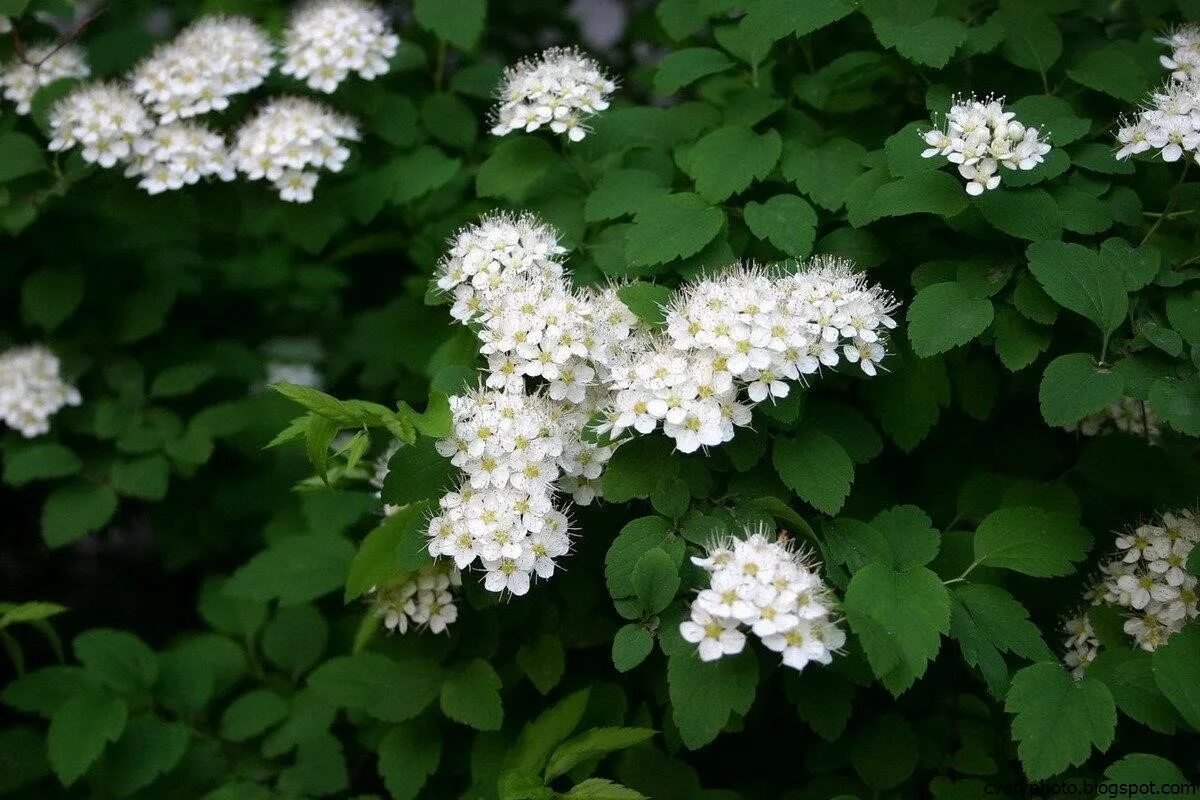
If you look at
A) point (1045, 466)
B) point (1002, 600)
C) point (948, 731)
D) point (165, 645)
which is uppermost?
point (1002, 600)

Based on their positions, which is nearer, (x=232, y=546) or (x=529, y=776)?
(x=529, y=776)

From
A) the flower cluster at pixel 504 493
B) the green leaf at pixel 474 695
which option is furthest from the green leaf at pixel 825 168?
the green leaf at pixel 474 695

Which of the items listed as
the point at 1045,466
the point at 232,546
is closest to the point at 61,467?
the point at 232,546

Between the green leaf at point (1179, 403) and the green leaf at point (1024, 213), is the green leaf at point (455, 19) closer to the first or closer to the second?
the green leaf at point (1024, 213)

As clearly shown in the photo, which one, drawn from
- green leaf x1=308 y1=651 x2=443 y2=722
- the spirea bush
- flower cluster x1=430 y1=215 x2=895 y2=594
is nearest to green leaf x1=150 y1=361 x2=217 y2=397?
the spirea bush

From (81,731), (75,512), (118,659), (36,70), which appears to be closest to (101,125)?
(36,70)

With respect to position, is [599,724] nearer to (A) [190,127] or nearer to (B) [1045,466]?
(B) [1045,466]

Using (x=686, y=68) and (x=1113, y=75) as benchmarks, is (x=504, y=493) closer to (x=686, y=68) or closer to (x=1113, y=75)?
(x=686, y=68)
